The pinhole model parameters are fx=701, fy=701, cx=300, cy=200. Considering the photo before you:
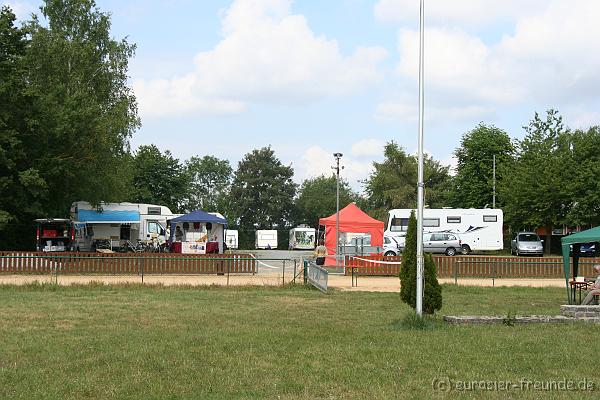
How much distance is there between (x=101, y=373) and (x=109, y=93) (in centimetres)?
3760

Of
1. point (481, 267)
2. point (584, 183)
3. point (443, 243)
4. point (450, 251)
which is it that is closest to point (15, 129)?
point (481, 267)

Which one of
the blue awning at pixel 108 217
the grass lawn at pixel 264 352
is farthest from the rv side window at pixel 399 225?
the grass lawn at pixel 264 352

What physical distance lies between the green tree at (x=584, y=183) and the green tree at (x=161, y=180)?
42440 mm

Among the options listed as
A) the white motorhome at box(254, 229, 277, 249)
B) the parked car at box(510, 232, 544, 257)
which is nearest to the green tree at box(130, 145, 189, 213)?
the white motorhome at box(254, 229, 277, 249)

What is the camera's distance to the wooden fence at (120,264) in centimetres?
2586

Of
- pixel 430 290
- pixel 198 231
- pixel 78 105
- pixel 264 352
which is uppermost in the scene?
pixel 78 105

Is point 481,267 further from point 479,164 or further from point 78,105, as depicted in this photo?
point 479,164

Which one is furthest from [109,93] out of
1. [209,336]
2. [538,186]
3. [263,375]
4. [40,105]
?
[263,375]

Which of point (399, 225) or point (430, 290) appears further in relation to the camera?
point (399, 225)

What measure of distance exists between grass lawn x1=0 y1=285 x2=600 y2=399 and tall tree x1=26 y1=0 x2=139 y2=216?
21632 millimetres

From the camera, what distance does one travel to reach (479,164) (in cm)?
6475

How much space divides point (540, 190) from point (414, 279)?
39.9m

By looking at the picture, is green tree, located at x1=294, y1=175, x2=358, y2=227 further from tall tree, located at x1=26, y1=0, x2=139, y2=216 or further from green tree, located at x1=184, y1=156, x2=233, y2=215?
tall tree, located at x1=26, y1=0, x2=139, y2=216

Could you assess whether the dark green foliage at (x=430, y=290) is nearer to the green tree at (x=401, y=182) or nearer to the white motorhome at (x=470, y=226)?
the white motorhome at (x=470, y=226)
